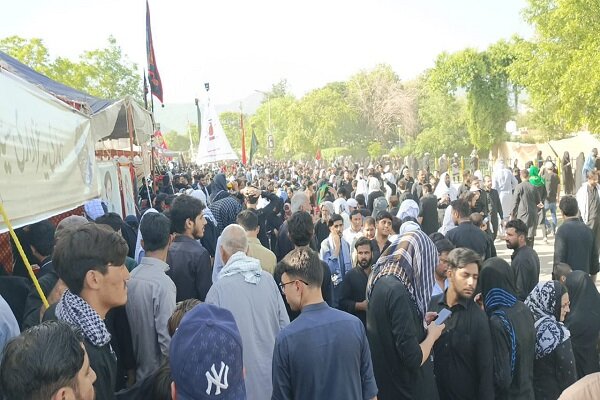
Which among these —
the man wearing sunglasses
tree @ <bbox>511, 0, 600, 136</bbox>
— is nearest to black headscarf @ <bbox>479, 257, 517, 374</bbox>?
the man wearing sunglasses

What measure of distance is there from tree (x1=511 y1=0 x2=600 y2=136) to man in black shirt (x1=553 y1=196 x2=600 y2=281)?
13.9 metres

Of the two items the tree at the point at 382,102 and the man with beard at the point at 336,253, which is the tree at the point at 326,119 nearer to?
the tree at the point at 382,102

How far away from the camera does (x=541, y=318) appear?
14.0 ft

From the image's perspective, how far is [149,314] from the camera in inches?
143

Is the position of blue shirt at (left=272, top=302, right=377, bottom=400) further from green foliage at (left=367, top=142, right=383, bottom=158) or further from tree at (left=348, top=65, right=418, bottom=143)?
tree at (left=348, top=65, right=418, bottom=143)

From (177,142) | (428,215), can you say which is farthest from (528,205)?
(177,142)

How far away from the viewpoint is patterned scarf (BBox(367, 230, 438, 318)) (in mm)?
3590

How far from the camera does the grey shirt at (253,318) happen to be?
12.5 ft

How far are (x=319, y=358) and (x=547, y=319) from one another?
2.10 m

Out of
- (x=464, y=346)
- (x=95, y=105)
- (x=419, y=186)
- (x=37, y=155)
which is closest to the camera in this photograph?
(x=464, y=346)

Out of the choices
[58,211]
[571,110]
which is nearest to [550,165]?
[571,110]

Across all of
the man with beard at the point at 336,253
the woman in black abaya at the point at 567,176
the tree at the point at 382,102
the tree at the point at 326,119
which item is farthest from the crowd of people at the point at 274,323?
the tree at the point at 382,102

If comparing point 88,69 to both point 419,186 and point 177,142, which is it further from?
point 177,142

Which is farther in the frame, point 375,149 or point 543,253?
point 375,149
